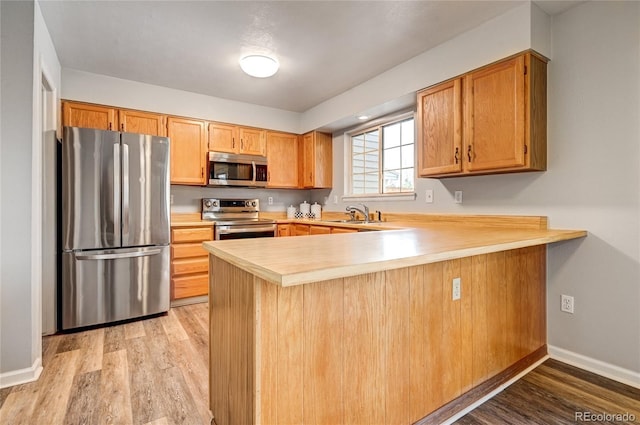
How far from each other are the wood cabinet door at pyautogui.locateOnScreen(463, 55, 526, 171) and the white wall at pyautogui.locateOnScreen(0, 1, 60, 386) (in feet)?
9.67

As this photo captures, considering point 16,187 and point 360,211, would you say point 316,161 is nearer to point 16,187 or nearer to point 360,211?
point 360,211

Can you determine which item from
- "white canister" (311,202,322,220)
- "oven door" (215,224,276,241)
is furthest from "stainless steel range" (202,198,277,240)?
"white canister" (311,202,322,220)

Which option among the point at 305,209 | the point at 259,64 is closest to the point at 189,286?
the point at 305,209

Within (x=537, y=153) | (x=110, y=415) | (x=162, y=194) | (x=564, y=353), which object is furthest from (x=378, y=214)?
(x=110, y=415)

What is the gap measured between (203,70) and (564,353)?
12.5 feet

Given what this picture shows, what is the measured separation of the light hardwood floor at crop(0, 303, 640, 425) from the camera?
161cm

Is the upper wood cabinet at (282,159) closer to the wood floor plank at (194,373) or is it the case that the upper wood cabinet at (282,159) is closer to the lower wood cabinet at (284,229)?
the lower wood cabinet at (284,229)

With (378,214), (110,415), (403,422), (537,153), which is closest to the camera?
(403,422)

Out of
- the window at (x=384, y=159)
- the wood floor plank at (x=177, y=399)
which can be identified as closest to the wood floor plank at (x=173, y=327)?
Result: the wood floor plank at (x=177, y=399)

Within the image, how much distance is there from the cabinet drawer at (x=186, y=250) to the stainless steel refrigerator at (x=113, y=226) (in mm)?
202

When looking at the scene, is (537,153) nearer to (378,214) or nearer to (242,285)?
(378,214)

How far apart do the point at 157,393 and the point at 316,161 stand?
10.7ft

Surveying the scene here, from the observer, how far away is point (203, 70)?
3.16 meters

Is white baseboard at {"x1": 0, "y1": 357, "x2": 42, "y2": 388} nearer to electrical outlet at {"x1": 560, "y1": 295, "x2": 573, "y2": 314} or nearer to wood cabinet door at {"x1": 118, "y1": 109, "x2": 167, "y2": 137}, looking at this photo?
wood cabinet door at {"x1": 118, "y1": 109, "x2": 167, "y2": 137}
